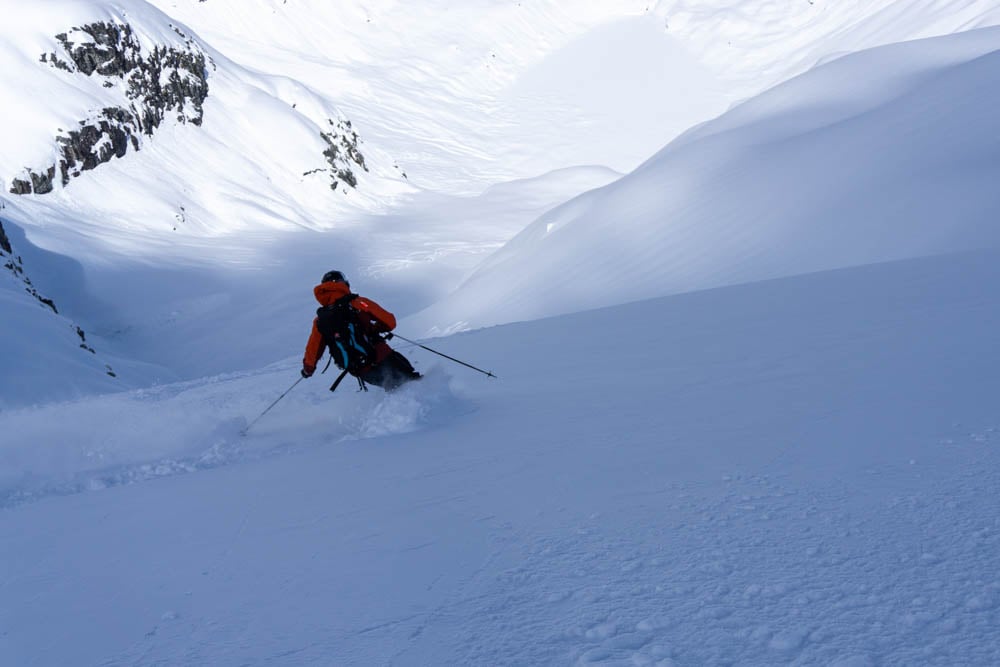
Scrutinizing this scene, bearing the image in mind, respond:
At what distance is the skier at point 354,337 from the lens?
717 centimetres

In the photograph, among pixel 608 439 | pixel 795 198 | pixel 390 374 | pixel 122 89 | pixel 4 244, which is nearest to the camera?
pixel 608 439

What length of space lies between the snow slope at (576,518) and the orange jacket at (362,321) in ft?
1.96

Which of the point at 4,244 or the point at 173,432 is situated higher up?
the point at 4,244

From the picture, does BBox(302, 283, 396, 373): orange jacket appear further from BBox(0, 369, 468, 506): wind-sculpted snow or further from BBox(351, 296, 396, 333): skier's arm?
BBox(0, 369, 468, 506): wind-sculpted snow

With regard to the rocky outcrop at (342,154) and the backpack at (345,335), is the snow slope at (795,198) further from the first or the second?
the rocky outcrop at (342,154)

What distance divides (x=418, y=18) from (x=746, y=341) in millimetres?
86720

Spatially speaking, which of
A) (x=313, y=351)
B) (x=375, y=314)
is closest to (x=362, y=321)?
(x=375, y=314)

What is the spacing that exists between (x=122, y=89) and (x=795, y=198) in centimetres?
3563

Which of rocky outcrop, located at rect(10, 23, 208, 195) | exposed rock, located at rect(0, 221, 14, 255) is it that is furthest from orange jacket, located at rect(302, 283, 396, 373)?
rocky outcrop, located at rect(10, 23, 208, 195)

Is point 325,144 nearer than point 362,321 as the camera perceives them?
No

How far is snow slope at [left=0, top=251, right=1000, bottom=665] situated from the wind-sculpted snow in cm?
4

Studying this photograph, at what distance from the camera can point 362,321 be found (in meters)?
7.28

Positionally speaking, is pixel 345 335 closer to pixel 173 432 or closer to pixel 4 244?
pixel 173 432

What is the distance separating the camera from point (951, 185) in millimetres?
10812
